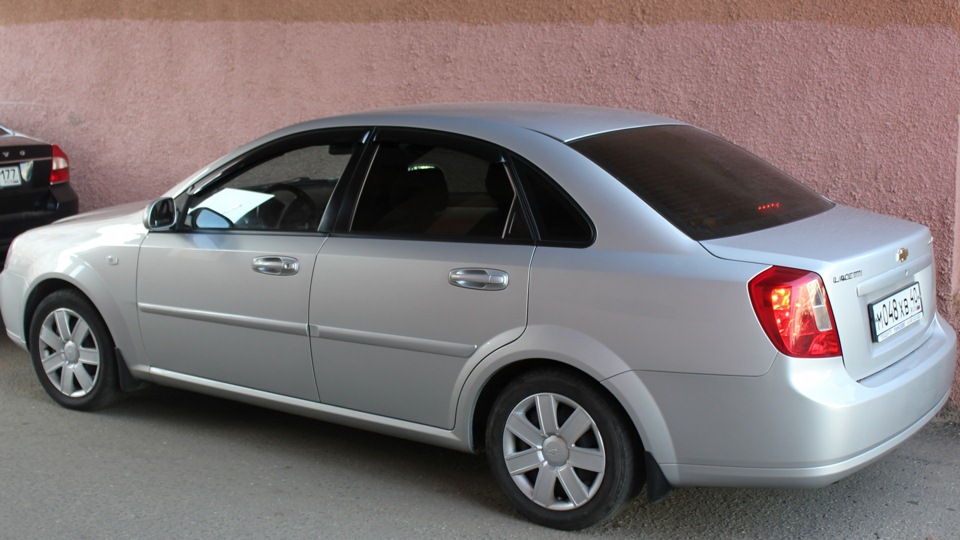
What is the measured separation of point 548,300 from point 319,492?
1.39 meters

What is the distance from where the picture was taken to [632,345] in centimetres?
364

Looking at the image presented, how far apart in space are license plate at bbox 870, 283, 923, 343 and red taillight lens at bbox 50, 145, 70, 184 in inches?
232

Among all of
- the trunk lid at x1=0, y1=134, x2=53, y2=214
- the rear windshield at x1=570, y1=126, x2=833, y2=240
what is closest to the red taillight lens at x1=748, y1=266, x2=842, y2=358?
the rear windshield at x1=570, y1=126, x2=833, y2=240

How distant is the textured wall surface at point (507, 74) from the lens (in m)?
5.57

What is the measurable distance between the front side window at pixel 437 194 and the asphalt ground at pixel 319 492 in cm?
110

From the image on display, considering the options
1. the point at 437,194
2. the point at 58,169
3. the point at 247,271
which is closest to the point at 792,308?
the point at 437,194

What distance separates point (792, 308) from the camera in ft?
11.2

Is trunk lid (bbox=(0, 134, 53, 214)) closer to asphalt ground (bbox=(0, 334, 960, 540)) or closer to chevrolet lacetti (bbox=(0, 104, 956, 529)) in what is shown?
asphalt ground (bbox=(0, 334, 960, 540))

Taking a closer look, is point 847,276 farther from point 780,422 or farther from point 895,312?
point 780,422

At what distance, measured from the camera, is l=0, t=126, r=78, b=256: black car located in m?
7.21

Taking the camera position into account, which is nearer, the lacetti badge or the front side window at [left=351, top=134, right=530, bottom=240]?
the lacetti badge

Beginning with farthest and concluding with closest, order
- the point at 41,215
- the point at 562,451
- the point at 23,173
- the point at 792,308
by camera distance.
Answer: the point at 41,215
the point at 23,173
the point at 562,451
the point at 792,308

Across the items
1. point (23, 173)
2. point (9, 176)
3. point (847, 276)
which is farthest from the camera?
point (23, 173)

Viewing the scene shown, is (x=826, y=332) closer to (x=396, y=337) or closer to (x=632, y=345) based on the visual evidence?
(x=632, y=345)
